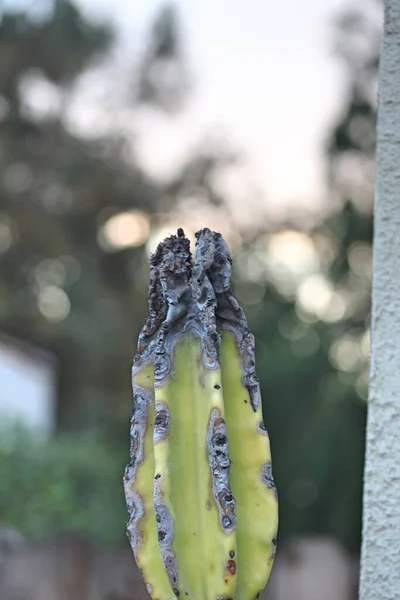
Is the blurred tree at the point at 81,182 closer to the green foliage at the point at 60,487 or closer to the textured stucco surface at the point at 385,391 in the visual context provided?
the green foliage at the point at 60,487

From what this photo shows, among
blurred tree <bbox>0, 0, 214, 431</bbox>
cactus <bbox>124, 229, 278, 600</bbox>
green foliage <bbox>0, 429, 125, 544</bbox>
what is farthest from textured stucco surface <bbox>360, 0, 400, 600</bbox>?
blurred tree <bbox>0, 0, 214, 431</bbox>

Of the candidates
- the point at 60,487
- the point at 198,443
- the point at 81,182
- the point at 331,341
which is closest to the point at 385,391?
the point at 198,443

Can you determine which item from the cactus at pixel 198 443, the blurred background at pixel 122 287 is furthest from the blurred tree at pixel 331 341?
the cactus at pixel 198 443

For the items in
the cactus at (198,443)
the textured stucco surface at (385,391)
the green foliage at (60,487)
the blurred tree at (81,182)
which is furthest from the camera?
the blurred tree at (81,182)

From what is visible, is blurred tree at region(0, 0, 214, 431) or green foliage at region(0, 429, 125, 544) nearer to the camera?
green foliage at region(0, 429, 125, 544)

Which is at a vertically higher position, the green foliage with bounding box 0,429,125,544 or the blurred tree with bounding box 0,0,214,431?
the blurred tree with bounding box 0,0,214,431

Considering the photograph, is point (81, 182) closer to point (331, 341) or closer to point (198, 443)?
point (331, 341)

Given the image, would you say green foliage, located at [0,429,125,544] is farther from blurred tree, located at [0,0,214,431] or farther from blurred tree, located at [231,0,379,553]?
blurred tree, located at [0,0,214,431]
